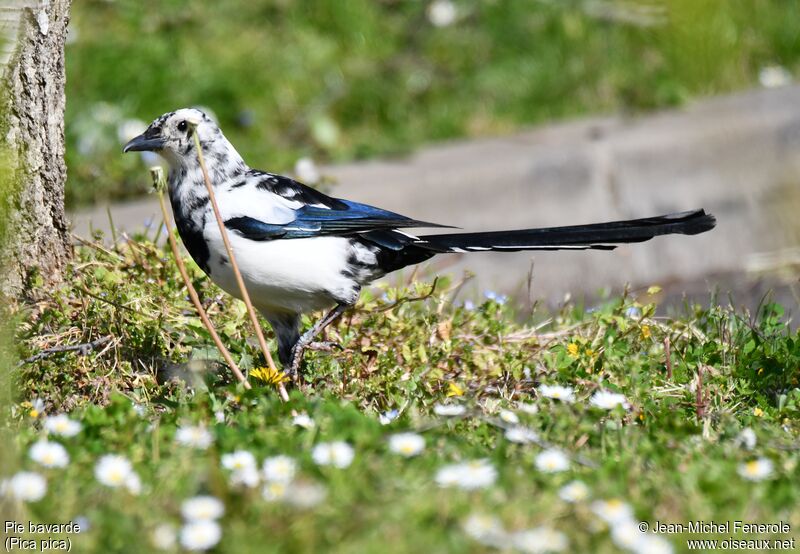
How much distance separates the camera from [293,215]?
3.84m

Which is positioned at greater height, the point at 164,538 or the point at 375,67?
the point at 375,67

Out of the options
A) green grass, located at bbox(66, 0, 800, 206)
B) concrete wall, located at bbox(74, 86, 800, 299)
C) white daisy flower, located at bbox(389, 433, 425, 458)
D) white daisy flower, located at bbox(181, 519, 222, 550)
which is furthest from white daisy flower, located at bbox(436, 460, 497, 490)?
green grass, located at bbox(66, 0, 800, 206)

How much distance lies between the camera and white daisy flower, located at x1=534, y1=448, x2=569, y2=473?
9.21ft

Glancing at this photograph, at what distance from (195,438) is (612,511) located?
1022 mm

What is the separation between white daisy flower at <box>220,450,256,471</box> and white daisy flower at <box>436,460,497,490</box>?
44 cm

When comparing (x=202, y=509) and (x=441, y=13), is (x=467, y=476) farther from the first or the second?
(x=441, y=13)

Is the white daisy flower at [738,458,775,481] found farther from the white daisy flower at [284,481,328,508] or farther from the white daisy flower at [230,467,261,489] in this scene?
the white daisy flower at [230,467,261,489]

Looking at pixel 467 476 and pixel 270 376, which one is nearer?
pixel 467 476

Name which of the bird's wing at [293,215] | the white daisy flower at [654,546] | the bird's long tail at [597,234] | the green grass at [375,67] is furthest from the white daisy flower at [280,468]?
the green grass at [375,67]

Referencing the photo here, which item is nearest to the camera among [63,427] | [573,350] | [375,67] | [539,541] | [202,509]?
[539,541]

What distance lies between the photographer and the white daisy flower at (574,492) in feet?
8.55

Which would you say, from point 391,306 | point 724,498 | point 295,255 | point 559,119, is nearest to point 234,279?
point 295,255

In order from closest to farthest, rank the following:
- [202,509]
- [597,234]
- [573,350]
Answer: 1. [202,509]
2. [597,234]
3. [573,350]

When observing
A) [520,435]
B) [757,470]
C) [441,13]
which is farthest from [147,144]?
[441,13]
